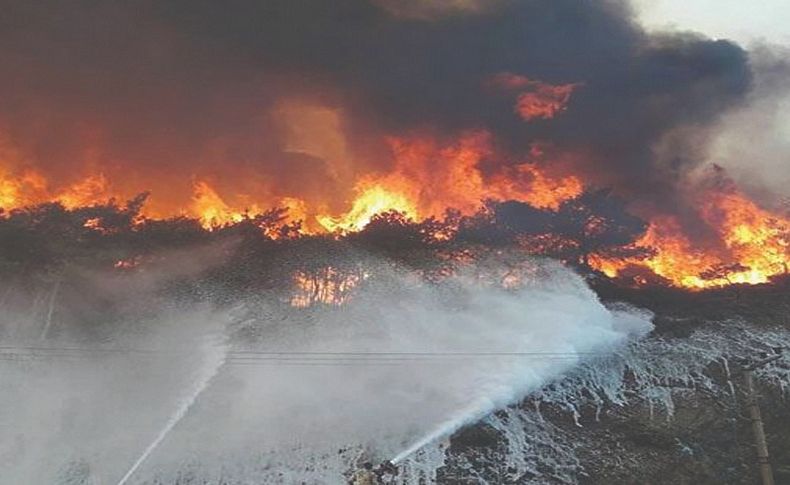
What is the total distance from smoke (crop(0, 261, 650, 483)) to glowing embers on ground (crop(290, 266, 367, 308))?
2.63 feet

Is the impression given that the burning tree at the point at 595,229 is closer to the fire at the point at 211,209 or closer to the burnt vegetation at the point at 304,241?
the burnt vegetation at the point at 304,241

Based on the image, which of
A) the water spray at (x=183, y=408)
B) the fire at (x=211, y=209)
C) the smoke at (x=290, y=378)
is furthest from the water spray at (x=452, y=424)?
the fire at (x=211, y=209)

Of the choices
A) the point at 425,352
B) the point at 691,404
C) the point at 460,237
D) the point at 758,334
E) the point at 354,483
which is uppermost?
the point at 460,237

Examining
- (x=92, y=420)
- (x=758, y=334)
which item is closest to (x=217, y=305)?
(x=92, y=420)

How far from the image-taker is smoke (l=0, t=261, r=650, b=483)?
99.4ft

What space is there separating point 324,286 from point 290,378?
8.25m

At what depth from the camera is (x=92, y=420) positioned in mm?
31875

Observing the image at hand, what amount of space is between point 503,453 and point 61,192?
34.3m

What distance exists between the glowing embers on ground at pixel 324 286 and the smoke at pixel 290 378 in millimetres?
803

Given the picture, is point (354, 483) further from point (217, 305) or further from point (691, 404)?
point (691, 404)

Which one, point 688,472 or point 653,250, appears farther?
point 653,250

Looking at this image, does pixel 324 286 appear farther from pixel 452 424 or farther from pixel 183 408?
pixel 452 424

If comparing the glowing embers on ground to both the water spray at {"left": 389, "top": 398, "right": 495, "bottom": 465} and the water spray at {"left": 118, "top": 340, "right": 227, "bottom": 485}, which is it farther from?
the water spray at {"left": 389, "top": 398, "right": 495, "bottom": 465}

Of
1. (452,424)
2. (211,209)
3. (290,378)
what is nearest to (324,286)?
(290,378)
